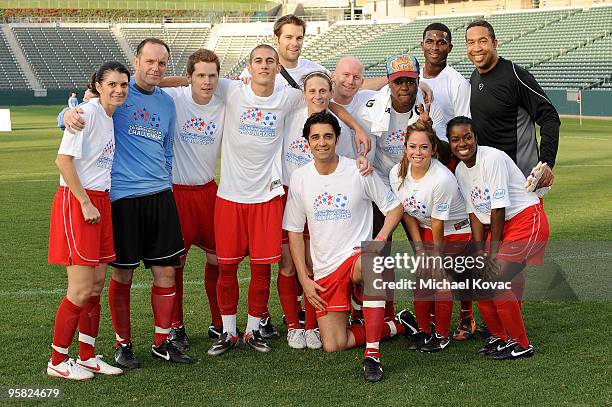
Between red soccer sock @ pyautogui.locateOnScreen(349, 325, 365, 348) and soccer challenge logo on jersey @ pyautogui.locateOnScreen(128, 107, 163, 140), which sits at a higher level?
soccer challenge logo on jersey @ pyautogui.locateOnScreen(128, 107, 163, 140)

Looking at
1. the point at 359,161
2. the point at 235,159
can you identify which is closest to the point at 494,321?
the point at 359,161

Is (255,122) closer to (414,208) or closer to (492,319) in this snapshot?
(414,208)

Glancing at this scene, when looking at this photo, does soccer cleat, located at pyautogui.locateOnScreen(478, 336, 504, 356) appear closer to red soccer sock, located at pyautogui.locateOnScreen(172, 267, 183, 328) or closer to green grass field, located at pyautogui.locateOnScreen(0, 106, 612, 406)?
green grass field, located at pyautogui.locateOnScreen(0, 106, 612, 406)

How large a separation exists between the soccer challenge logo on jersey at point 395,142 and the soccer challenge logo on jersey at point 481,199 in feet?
2.40

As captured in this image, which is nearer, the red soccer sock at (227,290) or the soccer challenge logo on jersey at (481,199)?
the soccer challenge logo on jersey at (481,199)

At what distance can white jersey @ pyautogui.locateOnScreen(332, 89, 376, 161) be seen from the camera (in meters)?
6.32

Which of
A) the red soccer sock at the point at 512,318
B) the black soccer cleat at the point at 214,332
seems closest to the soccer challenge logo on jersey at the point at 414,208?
the red soccer sock at the point at 512,318

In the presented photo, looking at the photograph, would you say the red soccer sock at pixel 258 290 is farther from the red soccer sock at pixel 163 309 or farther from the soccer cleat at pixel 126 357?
the soccer cleat at pixel 126 357

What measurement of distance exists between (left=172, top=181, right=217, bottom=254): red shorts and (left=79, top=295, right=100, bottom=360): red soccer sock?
881 millimetres

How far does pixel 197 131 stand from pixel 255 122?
0.42 meters

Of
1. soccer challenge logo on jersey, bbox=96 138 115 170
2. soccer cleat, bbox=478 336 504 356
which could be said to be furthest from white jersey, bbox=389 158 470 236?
soccer challenge logo on jersey, bbox=96 138 115 170

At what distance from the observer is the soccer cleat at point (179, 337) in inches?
241

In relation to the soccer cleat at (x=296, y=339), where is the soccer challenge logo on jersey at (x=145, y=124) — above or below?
above

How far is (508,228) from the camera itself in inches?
227
